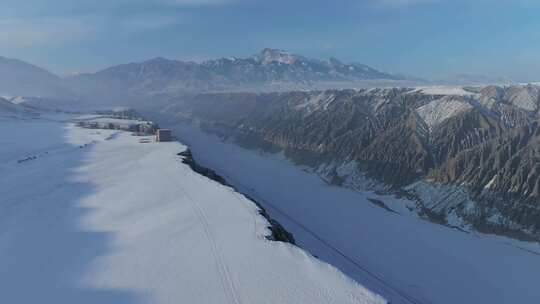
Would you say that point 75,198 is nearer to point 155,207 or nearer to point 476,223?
point 155,207

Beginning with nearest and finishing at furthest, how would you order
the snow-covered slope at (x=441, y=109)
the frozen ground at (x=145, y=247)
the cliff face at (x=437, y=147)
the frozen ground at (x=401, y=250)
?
the frozen ground at (x=145, y=247), the frozen ground at (x=401, y=250), the cliff face at (x=437, y=147), the snow-covered slope at (x=441, y=109)

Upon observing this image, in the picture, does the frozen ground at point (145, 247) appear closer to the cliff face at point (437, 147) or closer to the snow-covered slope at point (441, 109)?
the cliff face at point (437, 147)

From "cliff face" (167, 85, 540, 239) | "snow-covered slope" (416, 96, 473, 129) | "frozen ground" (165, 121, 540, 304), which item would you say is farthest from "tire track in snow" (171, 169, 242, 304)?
"snow-covered slope" (416, 96, 473, 129)

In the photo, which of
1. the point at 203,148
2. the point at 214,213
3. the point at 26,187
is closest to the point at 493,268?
the point at 214,213

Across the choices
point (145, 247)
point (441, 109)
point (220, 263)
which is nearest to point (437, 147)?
point (441, 109)

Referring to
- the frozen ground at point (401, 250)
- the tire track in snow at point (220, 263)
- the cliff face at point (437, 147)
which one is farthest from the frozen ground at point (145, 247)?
the cliff face at point (437, 147)

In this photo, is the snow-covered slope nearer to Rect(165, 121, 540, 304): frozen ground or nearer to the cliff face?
the cliff face
